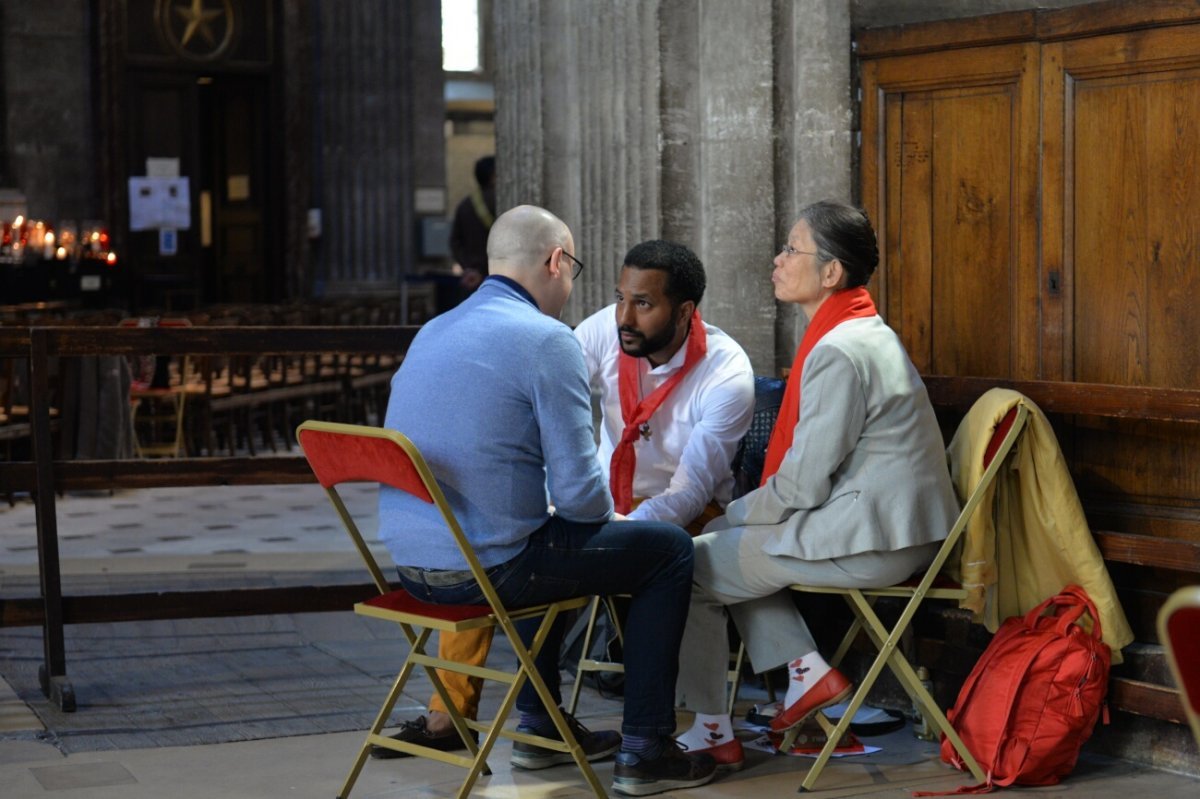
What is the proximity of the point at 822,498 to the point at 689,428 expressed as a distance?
0.67 m

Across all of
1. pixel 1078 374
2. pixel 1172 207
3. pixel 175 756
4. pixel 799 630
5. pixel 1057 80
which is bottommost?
pixel 175 756

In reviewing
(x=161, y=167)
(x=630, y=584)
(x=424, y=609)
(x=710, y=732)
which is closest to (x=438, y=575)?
(x=424, y=609)

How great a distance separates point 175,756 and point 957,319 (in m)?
2.51

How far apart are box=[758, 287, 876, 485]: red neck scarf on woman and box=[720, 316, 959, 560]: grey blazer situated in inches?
4.7

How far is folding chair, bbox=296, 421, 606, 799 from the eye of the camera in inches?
140

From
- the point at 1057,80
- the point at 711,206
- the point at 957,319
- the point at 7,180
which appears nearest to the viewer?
the point at 1057,80

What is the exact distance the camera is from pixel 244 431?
1291 centimetres

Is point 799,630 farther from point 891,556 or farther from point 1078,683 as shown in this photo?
point 1078,683

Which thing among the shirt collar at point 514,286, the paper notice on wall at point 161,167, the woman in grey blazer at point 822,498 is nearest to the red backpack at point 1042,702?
the woman in grey blazer at point 822,498

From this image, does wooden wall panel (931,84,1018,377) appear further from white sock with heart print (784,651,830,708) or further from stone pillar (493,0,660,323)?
white sock with heart print (784,651,830,708)

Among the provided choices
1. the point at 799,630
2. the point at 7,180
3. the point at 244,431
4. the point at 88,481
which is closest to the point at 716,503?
the point at 799,630

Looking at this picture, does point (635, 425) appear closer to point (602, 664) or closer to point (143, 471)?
point (602, 664)

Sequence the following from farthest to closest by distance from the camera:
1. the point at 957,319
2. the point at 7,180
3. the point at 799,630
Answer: the point at 7,180, the point at 957,319, the point at 799,630

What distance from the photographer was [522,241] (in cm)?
401
